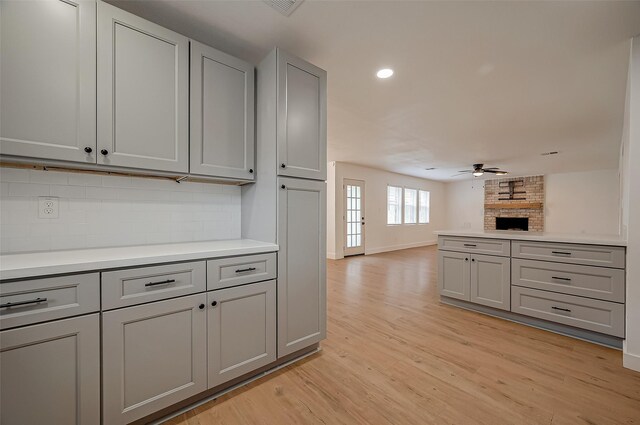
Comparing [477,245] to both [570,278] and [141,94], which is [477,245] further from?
[141,94]

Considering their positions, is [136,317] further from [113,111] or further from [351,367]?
[351,367]

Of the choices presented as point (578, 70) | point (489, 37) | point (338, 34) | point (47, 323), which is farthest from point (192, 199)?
point (578, 70)

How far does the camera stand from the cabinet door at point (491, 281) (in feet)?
9.29

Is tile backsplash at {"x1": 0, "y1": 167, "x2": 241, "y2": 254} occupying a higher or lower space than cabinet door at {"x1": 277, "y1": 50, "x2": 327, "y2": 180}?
lower

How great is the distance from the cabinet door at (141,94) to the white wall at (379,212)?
4905 millimetres

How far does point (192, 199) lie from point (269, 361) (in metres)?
1.37

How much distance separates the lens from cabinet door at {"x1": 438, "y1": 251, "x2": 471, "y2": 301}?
3.14 m

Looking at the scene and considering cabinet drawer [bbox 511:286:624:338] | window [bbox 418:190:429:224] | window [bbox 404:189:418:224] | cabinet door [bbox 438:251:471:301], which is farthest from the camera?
window [bbox 418:190:429:224]

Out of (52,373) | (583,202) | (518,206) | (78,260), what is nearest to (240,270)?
(78,260)

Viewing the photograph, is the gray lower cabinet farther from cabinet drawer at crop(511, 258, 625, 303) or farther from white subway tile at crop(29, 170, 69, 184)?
white subway tile at crop(29, 170, 69, 184)

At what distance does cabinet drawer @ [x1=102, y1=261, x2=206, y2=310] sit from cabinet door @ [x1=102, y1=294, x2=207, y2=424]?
43mm

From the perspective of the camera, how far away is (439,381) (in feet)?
5.98

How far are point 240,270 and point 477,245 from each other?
8.94ft

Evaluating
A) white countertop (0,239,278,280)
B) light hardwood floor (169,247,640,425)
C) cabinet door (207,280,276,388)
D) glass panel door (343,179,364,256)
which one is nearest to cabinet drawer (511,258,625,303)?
light hardwood floor (169,247,640,425)
